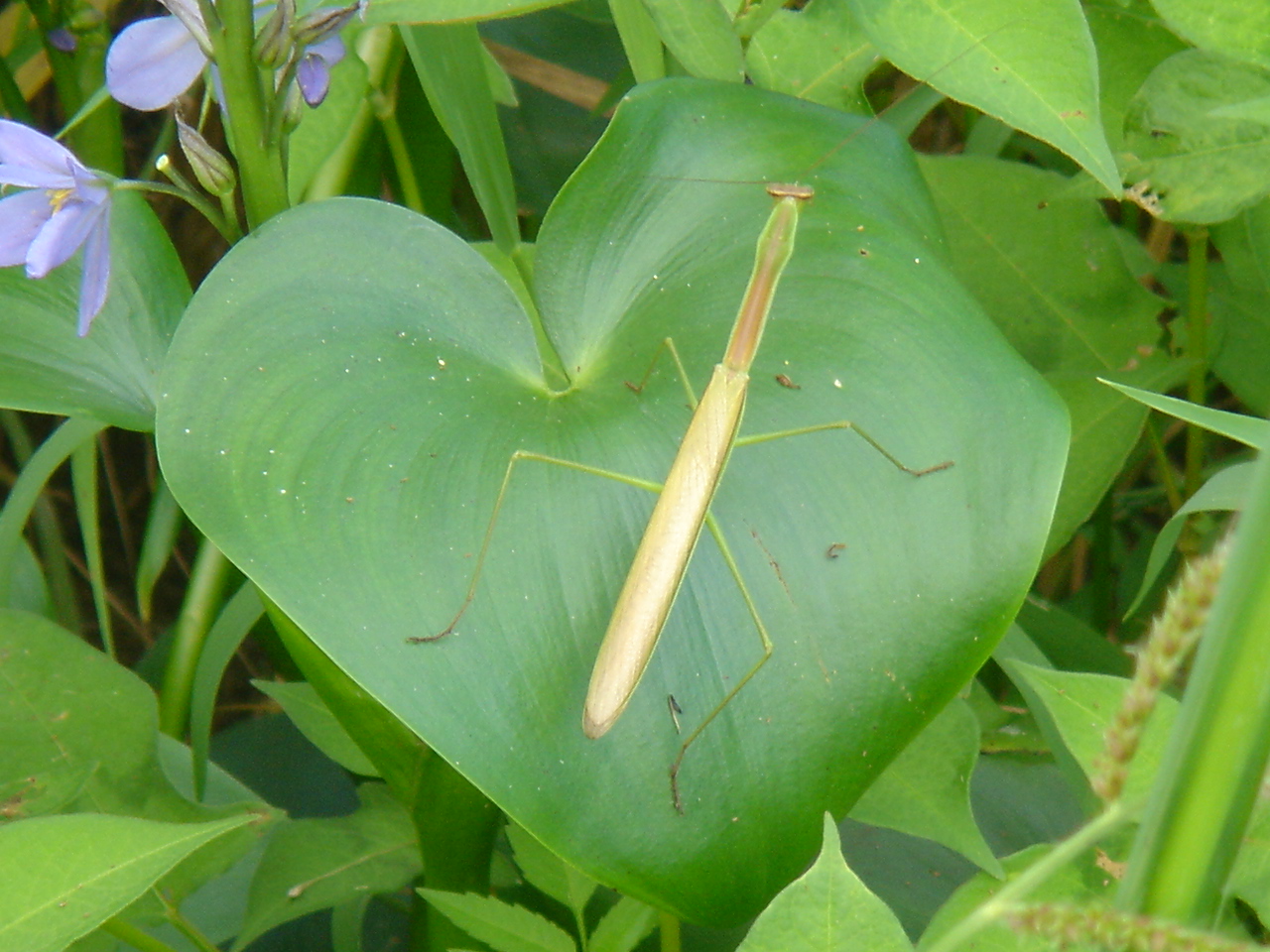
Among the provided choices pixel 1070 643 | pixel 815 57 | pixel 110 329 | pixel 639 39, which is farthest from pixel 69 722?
pixel 1070 643

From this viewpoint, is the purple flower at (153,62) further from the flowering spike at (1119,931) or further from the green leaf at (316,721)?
the flowering spike at (1119,931)

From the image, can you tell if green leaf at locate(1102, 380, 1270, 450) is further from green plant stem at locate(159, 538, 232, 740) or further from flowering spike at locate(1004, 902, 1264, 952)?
green plant stem at locate(159, 538, 232, 740)

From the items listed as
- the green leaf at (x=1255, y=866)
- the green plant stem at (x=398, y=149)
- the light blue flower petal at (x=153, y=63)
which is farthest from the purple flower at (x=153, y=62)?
the green leaf at (x=1255, y=866)

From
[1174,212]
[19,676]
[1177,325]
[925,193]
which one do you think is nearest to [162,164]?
[19,676]

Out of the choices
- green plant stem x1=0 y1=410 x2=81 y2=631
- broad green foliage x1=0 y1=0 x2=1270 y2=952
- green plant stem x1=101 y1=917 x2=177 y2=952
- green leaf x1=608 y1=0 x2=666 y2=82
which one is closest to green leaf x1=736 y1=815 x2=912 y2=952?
broad green foliage x1=0 y1=0 x2=1270 y2=952

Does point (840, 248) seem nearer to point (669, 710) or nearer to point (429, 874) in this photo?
point (669, 710)

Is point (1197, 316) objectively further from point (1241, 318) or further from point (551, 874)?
point (551, 874)
